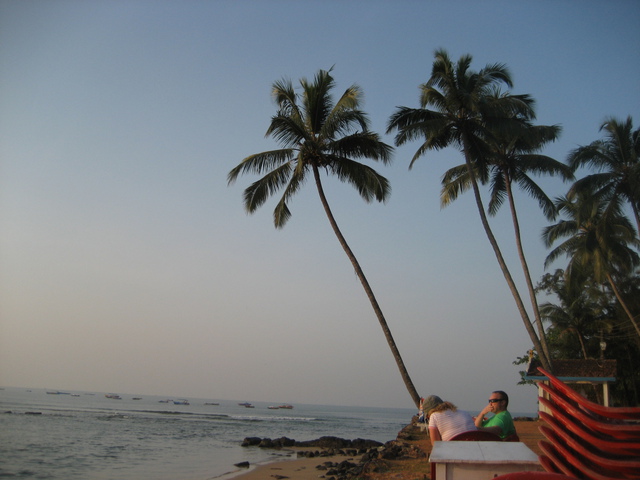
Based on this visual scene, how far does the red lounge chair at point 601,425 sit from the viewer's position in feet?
7.88

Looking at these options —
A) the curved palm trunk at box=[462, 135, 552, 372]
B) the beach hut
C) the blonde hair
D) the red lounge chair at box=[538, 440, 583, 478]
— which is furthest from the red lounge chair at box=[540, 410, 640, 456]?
the beach hut

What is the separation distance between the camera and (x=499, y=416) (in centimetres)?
625

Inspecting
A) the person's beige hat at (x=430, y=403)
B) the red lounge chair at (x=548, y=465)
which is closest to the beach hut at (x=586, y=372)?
the person's beige hat at (x=430, y=403)

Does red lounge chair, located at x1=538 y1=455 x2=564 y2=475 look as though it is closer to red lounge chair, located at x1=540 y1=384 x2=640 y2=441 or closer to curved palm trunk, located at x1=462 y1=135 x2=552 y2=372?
red lounge chair, located at x1=540 y1=384 x2=640 y2=441

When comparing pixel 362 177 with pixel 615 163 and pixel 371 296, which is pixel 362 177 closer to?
pixel 371 296

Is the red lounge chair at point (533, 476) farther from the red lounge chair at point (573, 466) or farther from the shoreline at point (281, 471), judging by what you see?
the shoreline at point (281, 471)

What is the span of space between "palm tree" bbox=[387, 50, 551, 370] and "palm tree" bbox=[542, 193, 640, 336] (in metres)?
8.47

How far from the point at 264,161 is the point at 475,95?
7479 mm

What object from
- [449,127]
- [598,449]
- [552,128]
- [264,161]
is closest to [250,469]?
[264,161]

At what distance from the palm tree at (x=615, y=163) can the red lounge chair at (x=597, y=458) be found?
80.6 feet

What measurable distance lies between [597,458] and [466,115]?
17966 millimetres

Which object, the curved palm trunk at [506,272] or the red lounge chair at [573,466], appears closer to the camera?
the red lounge chair at [573,466]

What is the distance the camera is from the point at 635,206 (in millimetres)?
24562

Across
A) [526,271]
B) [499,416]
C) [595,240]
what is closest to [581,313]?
[595,240]
